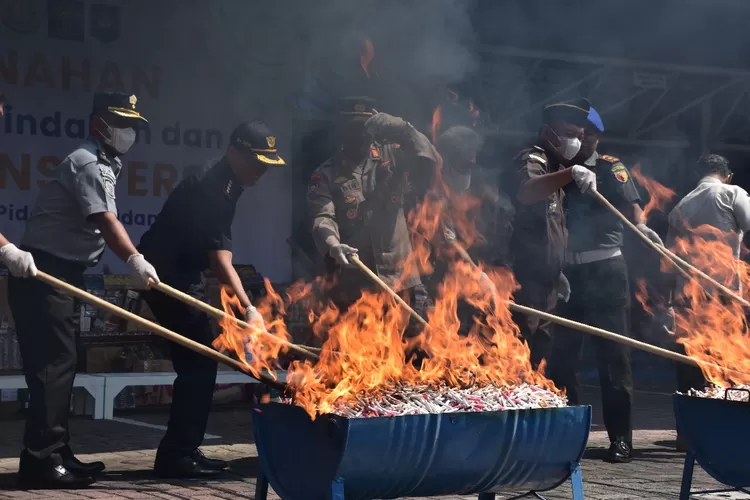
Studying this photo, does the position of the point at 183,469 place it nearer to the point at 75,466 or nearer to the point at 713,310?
the point at 75,466

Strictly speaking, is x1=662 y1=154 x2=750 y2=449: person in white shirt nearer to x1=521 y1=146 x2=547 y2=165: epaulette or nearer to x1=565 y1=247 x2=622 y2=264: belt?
x1=565 y1=247 x2=622 y2=264: belt

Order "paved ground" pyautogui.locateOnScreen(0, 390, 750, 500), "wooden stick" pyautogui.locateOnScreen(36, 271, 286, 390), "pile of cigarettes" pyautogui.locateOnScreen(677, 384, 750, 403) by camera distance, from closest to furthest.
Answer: "wooden stick" pyautogui.locateOnScreen(36, 271, 286, 390) → "pile of cigarettes" pyautogui.locateOnScreen(677, 384, 750, 403) → "paved ground" pyautogui.locateOnScreen(0, 390, 750, 500)

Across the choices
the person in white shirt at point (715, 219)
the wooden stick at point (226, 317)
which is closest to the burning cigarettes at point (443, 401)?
the wooden stick at point (226, 317)

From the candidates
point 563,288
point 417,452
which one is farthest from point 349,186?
point 417,452

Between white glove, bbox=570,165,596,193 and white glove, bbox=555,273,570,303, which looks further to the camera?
white glove, bbox=555,273,570,303

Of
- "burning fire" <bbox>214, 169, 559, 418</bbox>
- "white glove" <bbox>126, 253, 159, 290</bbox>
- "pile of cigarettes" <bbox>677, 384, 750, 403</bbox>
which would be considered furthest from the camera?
"white glove" <bbox>126, 253, 159, 290</bbox>

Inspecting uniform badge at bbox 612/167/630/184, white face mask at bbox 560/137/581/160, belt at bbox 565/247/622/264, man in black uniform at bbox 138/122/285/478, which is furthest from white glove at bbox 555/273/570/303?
man in black uniform at bbox 138/122/285/478

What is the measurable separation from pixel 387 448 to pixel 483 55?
609 cm

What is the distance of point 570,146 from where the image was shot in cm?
700

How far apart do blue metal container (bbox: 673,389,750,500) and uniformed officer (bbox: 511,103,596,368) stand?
6.83 ft

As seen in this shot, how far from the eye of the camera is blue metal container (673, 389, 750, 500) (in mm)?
4859

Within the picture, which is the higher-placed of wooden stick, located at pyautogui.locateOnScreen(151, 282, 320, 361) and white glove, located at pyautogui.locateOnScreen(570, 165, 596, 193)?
white glove, located at pyautogui.locateOnScreen(570, 165, 596, 193)

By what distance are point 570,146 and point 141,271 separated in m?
2.59

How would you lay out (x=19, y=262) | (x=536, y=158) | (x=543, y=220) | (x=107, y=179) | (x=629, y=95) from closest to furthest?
1. (x=19, y=262)
2. (x=107, y=179)
3. (x=536, y=158)
4. (x=543, y=220)
5. (x=629, y=95)
